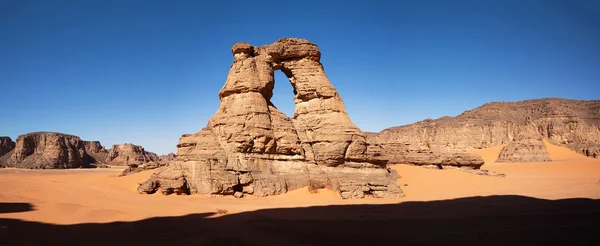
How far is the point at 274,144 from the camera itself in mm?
14906

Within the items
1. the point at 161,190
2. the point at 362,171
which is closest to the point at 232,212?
the point at 161,190

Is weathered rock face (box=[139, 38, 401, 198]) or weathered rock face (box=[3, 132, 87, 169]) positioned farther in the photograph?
weathered rock face (box=[3, 132, 87, 169])

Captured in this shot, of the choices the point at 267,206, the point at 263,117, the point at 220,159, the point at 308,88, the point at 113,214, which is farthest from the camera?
the point at 308,88

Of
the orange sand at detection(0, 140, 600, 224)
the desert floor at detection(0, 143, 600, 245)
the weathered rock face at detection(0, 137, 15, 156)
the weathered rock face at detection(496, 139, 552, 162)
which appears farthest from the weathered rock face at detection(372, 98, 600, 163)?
the weathered rock face at detection(0, 137, 15, 156)

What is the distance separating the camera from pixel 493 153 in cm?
5900

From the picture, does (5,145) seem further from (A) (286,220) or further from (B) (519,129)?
(B) (519,129)

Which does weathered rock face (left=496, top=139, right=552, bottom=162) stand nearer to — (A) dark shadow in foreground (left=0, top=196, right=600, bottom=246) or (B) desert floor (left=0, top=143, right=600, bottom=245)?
(B) desert floor (left=0, top=143, right=600, bottom=245)

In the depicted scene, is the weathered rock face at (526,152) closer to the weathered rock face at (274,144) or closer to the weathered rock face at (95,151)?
the weathered rock face at (274,144)

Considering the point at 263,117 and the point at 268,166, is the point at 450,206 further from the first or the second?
the point at 263,117

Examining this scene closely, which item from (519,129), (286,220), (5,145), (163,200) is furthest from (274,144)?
(5,145)

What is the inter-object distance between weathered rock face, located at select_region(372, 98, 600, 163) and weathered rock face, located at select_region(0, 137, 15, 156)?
68.5m

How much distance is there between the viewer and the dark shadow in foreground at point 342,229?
267 inches

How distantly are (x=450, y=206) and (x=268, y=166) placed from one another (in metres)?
7.46

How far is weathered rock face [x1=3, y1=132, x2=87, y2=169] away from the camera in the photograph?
5375cm
